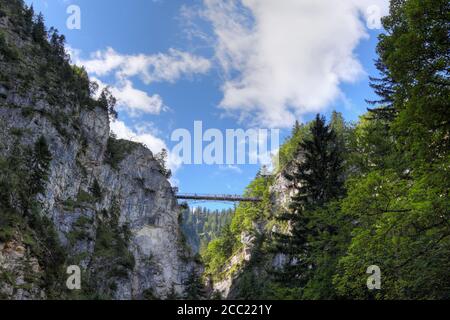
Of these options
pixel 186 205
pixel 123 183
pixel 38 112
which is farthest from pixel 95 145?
pixel 186 205

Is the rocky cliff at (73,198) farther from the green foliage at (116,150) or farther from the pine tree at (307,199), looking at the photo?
the pine tree at (307,199)

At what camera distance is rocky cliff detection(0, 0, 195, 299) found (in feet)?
112

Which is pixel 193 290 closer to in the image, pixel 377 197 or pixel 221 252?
pixel 377 197

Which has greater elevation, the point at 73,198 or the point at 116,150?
the point at 116,150

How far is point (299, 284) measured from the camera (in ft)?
67.6

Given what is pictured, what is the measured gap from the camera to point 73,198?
61.2 metres

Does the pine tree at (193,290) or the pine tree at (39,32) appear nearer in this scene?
the pine tree at (193,290)

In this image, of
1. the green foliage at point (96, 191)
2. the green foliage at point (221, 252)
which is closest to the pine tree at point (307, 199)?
the green foliage at point (96, 191)

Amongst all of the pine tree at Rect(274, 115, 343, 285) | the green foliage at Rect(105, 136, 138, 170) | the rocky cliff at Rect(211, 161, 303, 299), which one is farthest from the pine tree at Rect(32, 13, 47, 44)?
the pine tree at Rect(274, 115, 343, 285)

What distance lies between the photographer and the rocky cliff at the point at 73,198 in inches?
1340

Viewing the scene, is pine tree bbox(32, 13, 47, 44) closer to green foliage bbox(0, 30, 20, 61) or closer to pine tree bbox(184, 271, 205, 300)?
green foliage bbox(0, 30, 20, 61)

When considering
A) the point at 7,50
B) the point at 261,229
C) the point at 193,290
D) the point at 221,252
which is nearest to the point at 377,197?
the point at 193,290

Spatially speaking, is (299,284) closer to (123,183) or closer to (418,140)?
(418,140)
